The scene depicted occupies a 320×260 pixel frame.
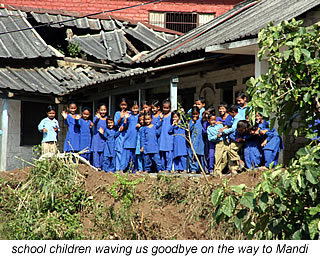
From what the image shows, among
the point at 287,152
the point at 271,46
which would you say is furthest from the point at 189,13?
the point at 271,46

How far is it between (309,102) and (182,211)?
229 inches

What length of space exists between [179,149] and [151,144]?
0.74m

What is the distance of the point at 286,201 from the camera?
472 centimetres

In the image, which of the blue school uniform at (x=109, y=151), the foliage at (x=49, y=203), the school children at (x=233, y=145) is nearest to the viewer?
the school children at (x=233, y=145)

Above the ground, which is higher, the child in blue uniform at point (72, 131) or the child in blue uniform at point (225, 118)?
the child in blue uniform at point (225, 118)

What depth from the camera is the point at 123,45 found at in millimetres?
18484

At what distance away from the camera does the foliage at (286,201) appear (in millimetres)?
4375

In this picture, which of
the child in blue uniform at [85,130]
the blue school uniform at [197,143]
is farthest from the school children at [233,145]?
the child in blue uniform at [85,130]

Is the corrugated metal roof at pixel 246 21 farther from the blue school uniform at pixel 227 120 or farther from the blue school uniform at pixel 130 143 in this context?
the blue school uniform at pixel 130 143

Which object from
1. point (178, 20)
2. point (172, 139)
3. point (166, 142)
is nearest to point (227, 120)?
point (172, 139)

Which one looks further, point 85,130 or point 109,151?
point 85,130

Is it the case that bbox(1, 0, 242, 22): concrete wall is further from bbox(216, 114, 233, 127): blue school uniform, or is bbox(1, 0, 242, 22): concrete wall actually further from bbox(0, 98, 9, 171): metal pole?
bbox(216, 114, 233, 127): blue school uniform

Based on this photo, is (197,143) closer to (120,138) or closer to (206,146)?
(206,146)

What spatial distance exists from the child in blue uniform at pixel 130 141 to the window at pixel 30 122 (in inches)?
214
